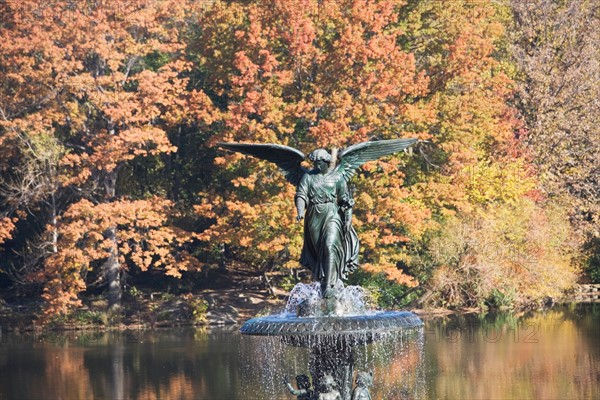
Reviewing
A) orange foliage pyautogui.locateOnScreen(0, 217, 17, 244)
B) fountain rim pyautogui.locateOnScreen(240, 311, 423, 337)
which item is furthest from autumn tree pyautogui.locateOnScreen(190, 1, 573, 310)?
fountain rim pyautogui.locateOnScreen(240, 311, 423, 337)

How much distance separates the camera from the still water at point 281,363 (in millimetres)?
28141

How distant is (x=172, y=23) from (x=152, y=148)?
5078 millimetres

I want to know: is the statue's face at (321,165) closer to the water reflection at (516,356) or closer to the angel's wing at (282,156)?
the angel's wing at (282,156)

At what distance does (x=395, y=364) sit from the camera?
3189 centimetres

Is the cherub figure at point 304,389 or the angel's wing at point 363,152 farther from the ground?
the angel's wing at point 363,152

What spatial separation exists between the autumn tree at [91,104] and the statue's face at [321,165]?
23.1 metres

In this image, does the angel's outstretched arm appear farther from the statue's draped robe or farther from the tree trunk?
the tree trunk

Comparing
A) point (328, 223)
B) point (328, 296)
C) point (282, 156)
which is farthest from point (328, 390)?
point (282, 156)

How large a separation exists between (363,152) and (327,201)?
974mm

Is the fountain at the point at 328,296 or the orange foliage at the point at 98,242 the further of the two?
the orange foliage at the point at 98,242

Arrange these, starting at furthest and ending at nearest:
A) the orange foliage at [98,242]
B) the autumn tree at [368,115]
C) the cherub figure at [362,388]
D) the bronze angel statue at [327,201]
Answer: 1. the orange foliage at [98,242]
2. the autumn tree at [368,115]
3. the bronze angel statue at [327,201]
4. the cherub figure at [362,388]

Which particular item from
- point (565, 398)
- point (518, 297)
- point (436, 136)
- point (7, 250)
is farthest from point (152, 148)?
point (565, 398)

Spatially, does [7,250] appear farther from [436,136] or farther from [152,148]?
[436,136]

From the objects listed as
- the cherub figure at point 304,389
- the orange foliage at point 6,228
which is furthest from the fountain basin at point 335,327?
the orange foliage at point 6,228
